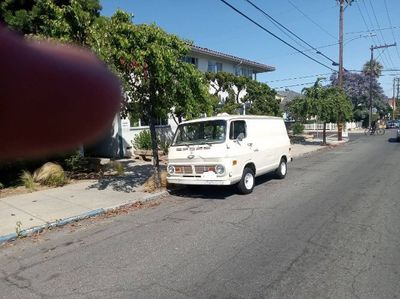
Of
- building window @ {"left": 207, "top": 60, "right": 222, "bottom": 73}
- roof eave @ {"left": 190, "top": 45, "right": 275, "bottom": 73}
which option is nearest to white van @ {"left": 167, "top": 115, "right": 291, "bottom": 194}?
roof eave @ {"left": 190, "top": 45, "right": 275, "bottom": 73}

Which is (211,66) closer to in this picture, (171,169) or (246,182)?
(171,169)

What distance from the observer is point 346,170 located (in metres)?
15.4

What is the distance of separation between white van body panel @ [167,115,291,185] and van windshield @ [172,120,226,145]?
0.06m

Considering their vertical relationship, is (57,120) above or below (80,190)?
above

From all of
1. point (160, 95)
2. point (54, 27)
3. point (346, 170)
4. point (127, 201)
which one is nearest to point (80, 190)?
A: point (127, 201)

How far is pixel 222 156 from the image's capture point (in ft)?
33.6

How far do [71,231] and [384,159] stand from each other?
15.4 meters

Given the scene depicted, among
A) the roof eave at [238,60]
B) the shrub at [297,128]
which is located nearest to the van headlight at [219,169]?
the roof eave at [238,60]

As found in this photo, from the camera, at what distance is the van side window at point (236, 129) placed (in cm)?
1080

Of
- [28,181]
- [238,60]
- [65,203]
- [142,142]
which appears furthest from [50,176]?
[238,60]

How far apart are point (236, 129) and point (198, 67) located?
18.1 meters

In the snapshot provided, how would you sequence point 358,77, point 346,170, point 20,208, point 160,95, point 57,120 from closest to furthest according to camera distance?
point 57,120 < point 20,208 < point 160,95 < point 346,170 < point 358,77

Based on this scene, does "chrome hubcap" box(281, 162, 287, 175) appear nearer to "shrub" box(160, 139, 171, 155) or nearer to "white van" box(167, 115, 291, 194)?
"white van" box(167, 115, 291, 194)

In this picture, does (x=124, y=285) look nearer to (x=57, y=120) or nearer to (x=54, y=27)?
(x=57, y=120)
